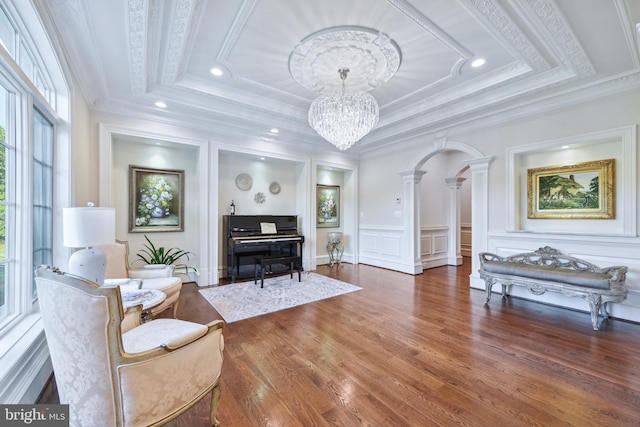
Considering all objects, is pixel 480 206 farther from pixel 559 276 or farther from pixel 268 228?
pixel 268 228

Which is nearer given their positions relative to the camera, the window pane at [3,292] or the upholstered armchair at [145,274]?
the window pane at [3,292]

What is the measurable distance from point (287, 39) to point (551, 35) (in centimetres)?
257

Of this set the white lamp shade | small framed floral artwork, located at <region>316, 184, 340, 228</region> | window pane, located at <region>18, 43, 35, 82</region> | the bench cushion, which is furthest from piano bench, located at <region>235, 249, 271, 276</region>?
the bench cushion

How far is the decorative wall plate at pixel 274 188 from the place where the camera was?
227 inches

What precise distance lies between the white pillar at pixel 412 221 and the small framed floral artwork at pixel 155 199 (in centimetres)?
439

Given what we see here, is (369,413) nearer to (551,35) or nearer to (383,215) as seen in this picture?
(551,35)

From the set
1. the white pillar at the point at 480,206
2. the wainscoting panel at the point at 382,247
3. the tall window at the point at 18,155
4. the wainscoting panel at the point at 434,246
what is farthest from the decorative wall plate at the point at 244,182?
the white pillar at the point at 480,206

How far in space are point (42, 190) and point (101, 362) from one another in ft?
7.13

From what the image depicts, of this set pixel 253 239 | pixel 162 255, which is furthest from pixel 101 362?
pixel 253 239

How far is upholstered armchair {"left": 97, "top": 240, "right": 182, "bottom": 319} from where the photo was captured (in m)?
2.90

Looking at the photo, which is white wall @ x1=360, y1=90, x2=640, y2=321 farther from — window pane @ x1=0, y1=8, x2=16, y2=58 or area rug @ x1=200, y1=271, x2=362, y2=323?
window pane @ x1=0, y1=8, x2=16, y2=58

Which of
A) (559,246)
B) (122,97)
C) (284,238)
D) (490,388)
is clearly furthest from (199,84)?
(559,246)

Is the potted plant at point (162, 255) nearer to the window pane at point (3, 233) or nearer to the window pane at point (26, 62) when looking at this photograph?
the window pane at point (3, 233)

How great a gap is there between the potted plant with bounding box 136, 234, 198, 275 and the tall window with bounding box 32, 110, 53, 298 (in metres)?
1.78
